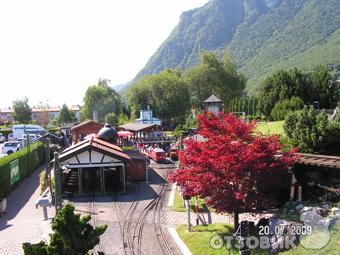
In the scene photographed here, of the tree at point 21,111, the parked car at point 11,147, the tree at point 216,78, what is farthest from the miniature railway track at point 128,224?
the tree at point 21,111

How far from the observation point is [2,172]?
25.3 m

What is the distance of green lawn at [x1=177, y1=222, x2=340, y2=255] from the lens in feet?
38.5

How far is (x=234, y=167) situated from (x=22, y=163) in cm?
2260

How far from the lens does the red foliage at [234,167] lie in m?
15.0

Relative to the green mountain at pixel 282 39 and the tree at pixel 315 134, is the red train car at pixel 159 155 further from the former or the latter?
the green mountain at pixel 282 39

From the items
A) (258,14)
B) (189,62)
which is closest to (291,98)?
(189,62)

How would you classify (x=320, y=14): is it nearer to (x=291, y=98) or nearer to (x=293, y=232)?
(x=291, y=98)

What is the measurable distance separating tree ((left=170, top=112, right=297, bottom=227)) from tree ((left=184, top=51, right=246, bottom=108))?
6250 cm

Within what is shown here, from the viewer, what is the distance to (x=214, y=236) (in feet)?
53.6

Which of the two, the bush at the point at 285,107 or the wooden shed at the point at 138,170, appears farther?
the bush at the point at 285,107

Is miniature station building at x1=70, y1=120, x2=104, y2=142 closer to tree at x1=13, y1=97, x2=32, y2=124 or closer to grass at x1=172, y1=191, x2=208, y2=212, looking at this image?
grass at x1=172, y1=191, x2=208, y2=212

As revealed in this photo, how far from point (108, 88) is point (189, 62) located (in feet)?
304

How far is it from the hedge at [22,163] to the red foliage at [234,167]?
14.5 metres

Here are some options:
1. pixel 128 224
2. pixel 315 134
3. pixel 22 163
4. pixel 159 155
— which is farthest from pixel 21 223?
pixel 159 155
